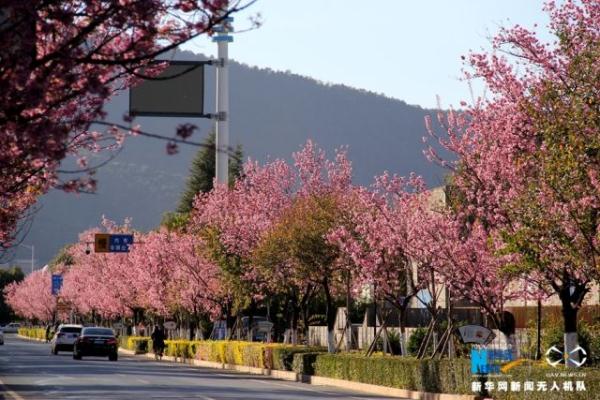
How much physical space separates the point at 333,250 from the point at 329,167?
9177 mm

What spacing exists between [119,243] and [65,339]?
285 inches

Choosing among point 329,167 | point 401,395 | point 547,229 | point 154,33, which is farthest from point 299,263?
point 154,33

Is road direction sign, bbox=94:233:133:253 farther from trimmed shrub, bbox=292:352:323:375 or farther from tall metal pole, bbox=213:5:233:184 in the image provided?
trimmed shrub, bbox=292:352:323:375

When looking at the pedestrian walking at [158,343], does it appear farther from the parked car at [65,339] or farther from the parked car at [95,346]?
the parked car at [95,346]

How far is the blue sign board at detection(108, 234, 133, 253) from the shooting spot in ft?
235

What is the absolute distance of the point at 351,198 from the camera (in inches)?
1715

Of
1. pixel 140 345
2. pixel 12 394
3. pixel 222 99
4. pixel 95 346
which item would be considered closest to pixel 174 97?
pixel 12 394

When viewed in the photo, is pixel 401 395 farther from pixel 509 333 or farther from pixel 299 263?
pixel 299 263

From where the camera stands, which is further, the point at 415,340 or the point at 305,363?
the point at 415,340

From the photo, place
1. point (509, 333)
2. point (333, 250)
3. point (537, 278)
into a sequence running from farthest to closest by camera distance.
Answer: point (333, 250)
point (509, 333)
point (537, 278)

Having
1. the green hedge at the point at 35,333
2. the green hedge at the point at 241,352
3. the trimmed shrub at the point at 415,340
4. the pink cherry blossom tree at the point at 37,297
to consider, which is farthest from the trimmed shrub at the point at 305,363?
the pink cherry blossom tree at the point at 37,297

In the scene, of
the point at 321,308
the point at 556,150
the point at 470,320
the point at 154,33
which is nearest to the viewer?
the point at 154,33

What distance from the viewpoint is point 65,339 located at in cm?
6744

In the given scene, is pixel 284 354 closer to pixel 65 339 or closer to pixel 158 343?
pixel 158 343
